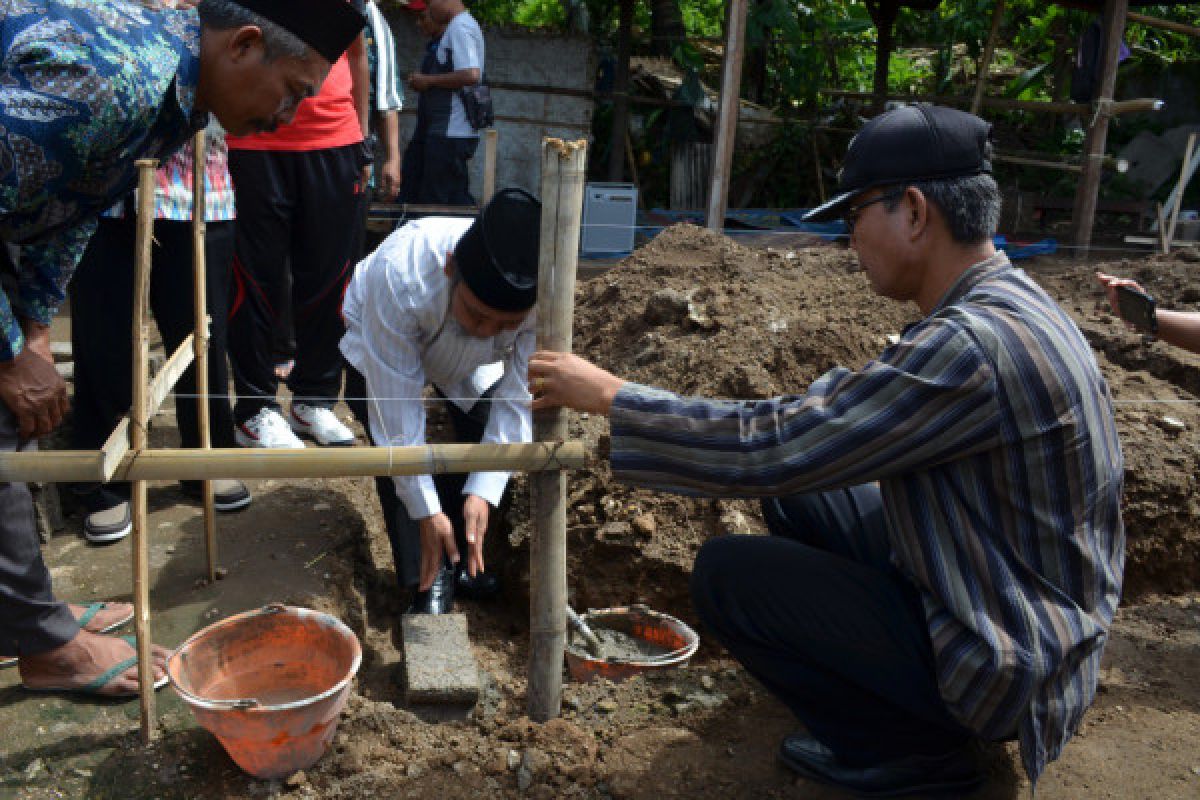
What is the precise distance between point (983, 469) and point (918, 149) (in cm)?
65

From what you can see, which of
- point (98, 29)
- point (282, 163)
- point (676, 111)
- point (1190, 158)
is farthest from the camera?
point (676, 111)

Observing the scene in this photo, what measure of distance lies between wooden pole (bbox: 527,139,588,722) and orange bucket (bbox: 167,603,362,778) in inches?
19.6

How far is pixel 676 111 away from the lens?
10.8 m

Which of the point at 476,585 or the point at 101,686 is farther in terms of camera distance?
the point at 476,585

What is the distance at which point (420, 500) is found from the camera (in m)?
2.88

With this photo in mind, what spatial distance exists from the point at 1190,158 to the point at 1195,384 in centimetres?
566

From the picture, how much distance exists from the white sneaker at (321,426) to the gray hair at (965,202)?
2895 millimetres

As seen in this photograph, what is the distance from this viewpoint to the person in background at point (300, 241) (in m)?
4.00

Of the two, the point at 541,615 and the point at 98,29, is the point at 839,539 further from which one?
the point at 98,29

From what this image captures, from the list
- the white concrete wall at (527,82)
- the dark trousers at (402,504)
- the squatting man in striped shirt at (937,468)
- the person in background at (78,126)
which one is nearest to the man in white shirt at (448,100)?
the dark trousers at (402,504)

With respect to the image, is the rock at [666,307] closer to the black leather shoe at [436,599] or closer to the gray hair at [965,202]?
the black leather shoe at [436,599]

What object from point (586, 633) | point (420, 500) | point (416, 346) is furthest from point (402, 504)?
point (586, 633)

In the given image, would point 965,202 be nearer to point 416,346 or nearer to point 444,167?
point 416,346

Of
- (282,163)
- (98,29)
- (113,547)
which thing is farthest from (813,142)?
(98,29)
